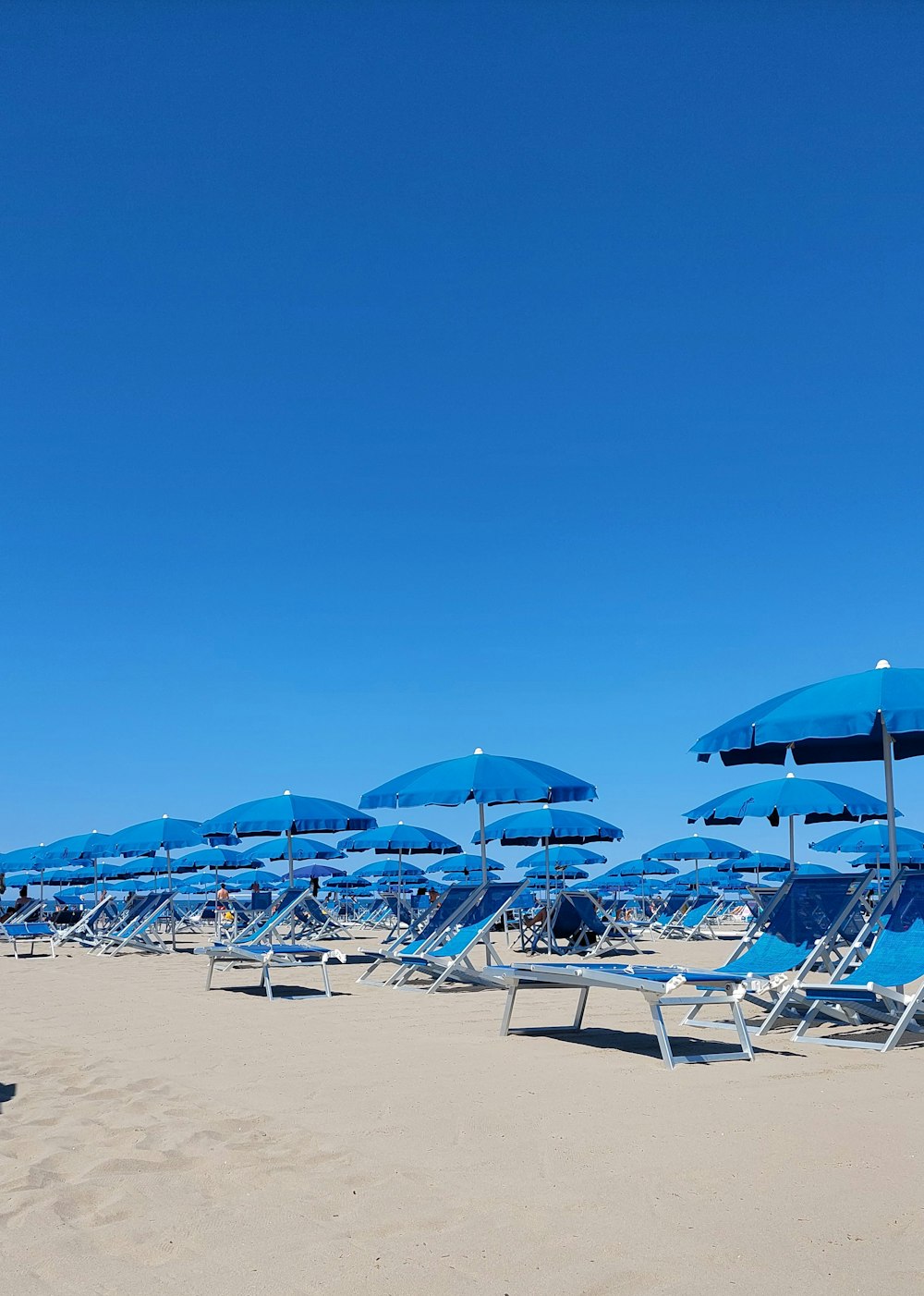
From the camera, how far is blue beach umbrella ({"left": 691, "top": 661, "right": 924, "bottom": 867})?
20.3ft

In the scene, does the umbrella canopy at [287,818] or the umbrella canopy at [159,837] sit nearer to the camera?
the umbrella canopy at [287,818]

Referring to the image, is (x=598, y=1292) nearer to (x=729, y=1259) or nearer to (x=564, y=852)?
(x=729, y=1259)

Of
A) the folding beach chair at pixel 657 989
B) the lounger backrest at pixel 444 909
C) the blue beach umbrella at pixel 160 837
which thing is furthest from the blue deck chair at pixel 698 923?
the folding beach chair at pixel 657 989

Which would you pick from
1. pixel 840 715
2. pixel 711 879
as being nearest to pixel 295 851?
pixel 840 715

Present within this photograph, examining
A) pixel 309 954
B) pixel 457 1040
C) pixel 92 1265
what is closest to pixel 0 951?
pixel 309 954

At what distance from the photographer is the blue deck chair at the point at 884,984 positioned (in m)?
5.71

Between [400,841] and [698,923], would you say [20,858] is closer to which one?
[400,841]

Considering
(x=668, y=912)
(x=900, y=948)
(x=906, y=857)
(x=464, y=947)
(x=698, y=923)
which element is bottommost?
(x=698, y=923)

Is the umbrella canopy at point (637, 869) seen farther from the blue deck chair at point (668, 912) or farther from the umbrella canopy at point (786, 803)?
the umbrella canopy at point (786, 803)

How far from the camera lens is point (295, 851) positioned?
18125mm

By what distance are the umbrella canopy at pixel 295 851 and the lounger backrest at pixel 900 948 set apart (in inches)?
439

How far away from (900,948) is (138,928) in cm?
1120

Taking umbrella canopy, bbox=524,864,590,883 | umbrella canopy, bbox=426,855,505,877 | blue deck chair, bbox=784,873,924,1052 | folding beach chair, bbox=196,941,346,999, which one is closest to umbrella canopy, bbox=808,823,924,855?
umbrella canopy, bbox=524,864,590,883

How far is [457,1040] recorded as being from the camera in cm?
621
